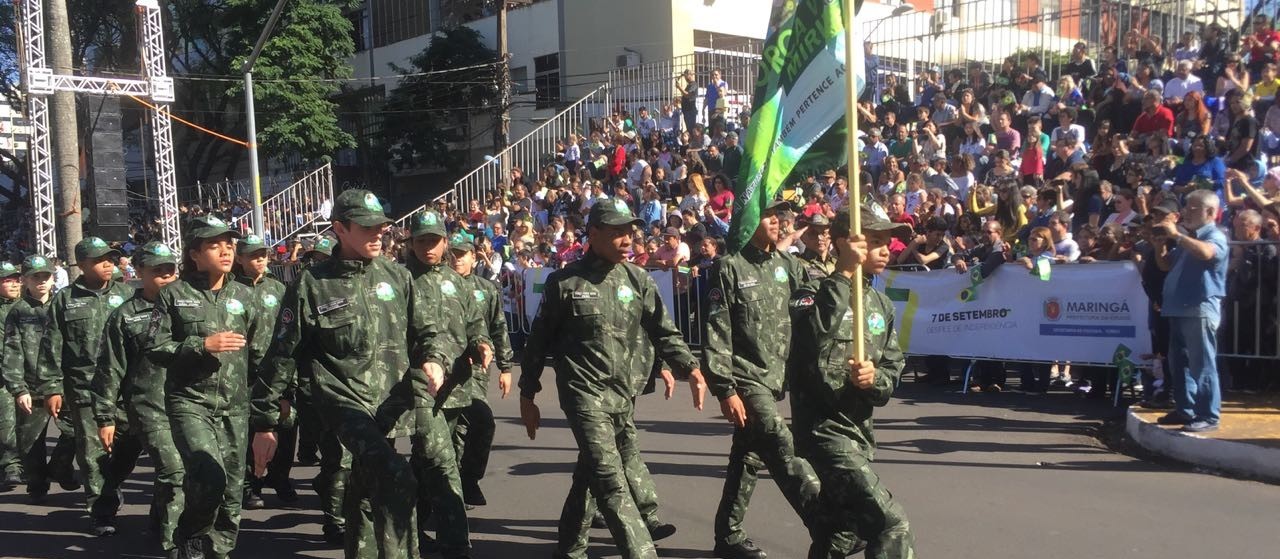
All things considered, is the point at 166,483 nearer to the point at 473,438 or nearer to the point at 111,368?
the point at 111,368

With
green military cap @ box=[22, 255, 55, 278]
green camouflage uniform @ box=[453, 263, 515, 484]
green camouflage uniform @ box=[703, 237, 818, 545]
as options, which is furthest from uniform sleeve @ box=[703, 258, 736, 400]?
green military cap @ box=[22, 255, 55, 278]

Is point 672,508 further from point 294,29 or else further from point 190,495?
point 294,29

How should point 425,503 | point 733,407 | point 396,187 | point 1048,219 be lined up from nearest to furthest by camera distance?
point 733,407
point 425,503
point 1048,219
point 396,187

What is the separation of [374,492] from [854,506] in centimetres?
212

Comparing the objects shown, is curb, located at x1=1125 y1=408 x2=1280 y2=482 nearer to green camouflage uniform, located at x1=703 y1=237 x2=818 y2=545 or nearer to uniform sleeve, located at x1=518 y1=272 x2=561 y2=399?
green camouflage uniform, located at x1=703 y1=237 x2=818 y2=545

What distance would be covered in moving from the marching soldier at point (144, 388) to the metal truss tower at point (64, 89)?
1177 centimetres

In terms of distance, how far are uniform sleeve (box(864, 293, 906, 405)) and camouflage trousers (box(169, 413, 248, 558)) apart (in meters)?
3.49

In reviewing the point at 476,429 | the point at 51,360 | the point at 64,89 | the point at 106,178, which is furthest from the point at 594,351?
the point at 106,178

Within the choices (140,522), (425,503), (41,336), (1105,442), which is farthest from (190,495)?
(1105,442)

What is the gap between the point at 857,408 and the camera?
450 centimetres

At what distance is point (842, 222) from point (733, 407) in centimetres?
123

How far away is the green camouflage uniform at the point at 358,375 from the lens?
16.4ft

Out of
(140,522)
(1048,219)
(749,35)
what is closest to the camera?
(140,522)

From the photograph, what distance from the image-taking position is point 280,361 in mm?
5102
